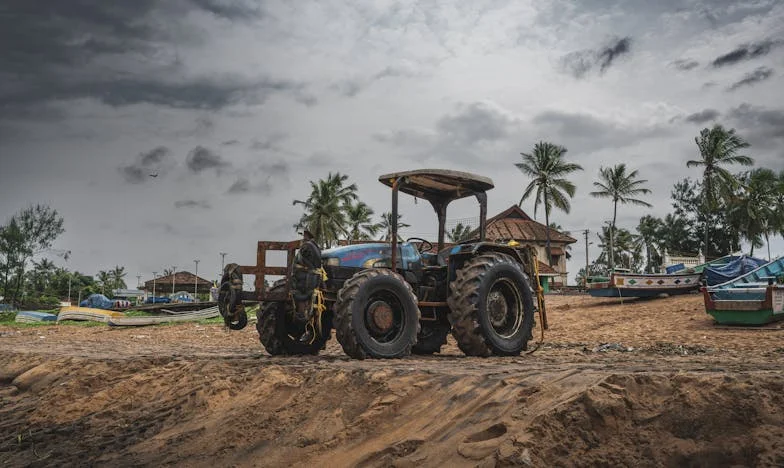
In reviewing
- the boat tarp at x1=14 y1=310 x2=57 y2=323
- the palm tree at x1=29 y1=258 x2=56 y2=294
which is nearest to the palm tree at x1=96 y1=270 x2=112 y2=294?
the palm tree at x1=29 y1=258 x2=56 y2=294

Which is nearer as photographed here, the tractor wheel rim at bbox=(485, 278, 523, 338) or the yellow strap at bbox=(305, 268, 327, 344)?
the yellow strap at bbox=(305, 268, 327, 344)

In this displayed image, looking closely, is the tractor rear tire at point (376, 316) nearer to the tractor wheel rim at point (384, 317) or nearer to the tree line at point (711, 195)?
the tractor wheel rim at point (384, 317)

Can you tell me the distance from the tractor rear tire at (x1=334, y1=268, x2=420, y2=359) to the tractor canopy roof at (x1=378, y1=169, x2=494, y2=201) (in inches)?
58.6

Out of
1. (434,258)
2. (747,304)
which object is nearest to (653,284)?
(747,304)

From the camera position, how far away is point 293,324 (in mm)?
8445

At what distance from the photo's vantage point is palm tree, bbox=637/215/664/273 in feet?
203

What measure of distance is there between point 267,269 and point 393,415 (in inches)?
133

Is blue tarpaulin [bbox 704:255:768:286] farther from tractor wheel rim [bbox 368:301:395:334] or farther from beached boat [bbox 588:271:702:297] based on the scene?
tractor wheel rim [bbox 368:301:395:334]

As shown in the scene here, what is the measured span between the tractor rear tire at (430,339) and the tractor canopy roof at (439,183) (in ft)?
6.22

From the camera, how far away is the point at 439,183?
27.9 ft

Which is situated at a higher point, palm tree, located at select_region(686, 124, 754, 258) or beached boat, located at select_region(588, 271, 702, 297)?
palm tree, located at select_region(686, 124, 754, 258)

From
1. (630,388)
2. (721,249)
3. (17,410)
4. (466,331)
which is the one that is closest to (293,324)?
(466,331)

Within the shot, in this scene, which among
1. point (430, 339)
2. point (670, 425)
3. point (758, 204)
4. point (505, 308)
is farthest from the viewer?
point (758, 204)

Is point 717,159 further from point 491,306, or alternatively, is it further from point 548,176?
point 491,306
